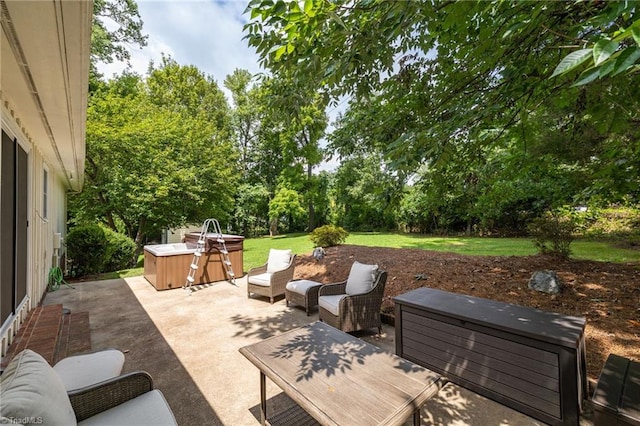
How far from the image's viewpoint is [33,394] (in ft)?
4.15

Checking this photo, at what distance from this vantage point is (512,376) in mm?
2420

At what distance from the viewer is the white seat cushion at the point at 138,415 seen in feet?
5.42

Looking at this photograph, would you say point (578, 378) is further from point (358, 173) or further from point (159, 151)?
point (358, 173)

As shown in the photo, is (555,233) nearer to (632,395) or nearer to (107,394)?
(632,395)

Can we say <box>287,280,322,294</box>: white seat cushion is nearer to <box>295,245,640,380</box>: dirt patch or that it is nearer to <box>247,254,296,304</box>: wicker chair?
<box>247,254,296,304</box>: wicker chair

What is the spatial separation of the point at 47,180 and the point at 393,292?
26.0 feet

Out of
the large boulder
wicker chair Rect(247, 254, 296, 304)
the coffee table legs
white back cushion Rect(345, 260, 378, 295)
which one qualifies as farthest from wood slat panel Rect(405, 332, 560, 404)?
wicker chair Rect(247, 254, 296, 304)

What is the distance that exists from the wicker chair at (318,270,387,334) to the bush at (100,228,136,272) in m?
7.76

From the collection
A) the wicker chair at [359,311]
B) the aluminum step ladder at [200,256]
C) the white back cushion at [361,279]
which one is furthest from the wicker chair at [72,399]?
the aluminum step ladder at [200,256]

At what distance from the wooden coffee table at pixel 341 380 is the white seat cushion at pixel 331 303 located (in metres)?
1.15

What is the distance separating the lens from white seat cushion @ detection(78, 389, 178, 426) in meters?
1.65

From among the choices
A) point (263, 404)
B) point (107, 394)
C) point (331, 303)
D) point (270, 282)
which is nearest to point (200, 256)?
point (270, 282)

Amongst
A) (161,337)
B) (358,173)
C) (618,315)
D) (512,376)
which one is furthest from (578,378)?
(358,173)

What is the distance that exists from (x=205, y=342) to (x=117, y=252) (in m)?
7.17
